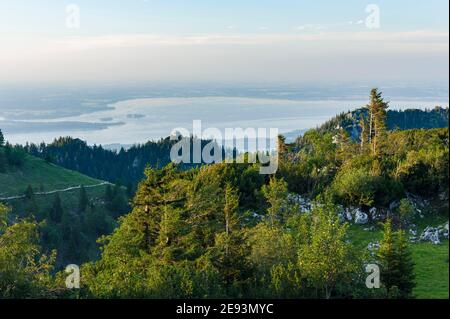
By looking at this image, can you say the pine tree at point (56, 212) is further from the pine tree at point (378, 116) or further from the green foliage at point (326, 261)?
the green foliage at point (326, 261)

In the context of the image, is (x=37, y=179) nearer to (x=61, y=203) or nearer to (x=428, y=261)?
(x=61, y=203)

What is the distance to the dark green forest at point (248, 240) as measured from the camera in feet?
68.6

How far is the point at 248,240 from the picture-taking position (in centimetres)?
2611

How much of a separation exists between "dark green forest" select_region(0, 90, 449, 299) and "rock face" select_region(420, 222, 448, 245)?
3.74 ft

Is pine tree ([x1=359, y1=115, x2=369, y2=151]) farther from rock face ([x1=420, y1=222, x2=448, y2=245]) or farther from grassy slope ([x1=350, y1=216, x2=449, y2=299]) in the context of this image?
rock face ([x1=420, y1=222, x2=448, y2=245])

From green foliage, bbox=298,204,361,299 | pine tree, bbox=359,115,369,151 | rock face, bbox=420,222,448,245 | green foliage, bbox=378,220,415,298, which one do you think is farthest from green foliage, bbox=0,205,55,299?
pine tree, bbox=359,115,369,151

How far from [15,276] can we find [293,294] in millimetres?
11244

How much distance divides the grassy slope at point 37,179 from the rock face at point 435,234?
3855 inches

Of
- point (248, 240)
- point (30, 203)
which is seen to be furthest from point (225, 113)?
point (248, 240)

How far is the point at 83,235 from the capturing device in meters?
103

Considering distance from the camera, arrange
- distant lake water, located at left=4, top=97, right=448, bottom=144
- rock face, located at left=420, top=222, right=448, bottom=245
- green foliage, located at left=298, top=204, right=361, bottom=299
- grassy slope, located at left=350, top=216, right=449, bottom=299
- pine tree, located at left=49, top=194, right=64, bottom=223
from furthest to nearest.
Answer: distant lake water, located at left=4, top=97, right=448, bottom=144 < pine tree, located at left=49, top=194, right=64, bottom=223 < rock face, located at left=420, top=222, right=448, bottom=245 < grassy slope, located at left=350, top=216, right=449, bottom=299 < green foliage, located at left=298, top=204, right=361, bottom=299

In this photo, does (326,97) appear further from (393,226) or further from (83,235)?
(393,226)

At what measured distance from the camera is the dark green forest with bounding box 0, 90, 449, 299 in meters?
20.9
